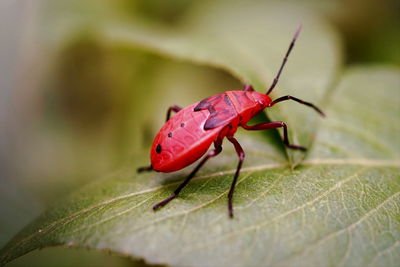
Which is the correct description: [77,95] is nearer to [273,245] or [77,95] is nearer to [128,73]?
[128,73]

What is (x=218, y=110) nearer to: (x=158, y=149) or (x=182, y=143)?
(x=182, y=143)

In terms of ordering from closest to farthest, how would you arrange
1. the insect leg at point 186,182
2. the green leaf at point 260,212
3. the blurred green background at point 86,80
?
1. the green leaf at point 260,212
2. the insect leg at point 186,182
3. the blurred green background at point 86,80

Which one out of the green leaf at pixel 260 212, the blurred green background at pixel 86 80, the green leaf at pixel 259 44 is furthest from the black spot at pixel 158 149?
the blurred green background at pixel 86 80

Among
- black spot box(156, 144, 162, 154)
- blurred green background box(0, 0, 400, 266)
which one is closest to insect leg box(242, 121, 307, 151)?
black spot box(156, 144, 162, 154)

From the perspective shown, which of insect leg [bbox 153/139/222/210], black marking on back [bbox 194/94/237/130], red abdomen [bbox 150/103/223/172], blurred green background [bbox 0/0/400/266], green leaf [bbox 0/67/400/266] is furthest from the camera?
blurred green background [bbox 0/0/400/266]

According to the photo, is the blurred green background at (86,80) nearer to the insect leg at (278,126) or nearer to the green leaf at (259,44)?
the green leaf at (259,44)

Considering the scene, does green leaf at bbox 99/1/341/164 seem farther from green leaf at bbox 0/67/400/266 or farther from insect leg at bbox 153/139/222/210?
insect leg at bbox 153/139/222/210

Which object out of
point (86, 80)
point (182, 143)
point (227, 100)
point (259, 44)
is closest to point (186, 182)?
point (182, 143)
